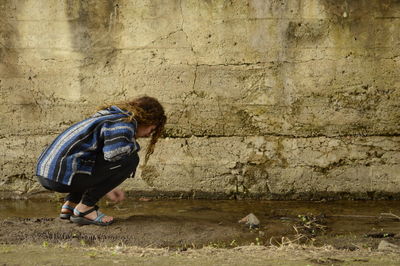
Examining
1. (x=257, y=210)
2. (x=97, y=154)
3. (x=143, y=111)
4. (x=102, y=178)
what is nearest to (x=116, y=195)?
(x=102, y=178)

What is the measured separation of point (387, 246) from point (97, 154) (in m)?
2.01

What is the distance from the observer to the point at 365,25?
5004mm

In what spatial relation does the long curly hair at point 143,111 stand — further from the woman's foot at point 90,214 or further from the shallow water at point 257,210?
the shallow water at point 257,210

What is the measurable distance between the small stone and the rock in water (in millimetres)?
1024

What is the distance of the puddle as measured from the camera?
13.3 feet

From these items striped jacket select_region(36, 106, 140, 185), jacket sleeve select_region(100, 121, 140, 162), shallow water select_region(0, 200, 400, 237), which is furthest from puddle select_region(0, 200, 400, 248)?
jacket sleeve select_region(100, 121, 140, 162)

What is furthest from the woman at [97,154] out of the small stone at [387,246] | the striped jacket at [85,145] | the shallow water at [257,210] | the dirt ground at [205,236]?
the small stone at [387,246]

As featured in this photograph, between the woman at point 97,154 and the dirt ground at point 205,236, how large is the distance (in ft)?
0.81

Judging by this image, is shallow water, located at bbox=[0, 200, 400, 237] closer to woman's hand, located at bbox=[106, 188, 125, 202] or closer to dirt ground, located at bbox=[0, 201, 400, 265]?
dirt ground, located at bbox=[0, 201, 400, 265]

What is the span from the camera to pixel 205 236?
13.6 ft

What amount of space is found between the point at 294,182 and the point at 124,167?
1.74 m

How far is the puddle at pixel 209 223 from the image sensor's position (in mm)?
4059

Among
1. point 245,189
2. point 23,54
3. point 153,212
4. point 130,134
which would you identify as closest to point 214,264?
point 130,134

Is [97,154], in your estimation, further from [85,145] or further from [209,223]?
[209,223]
